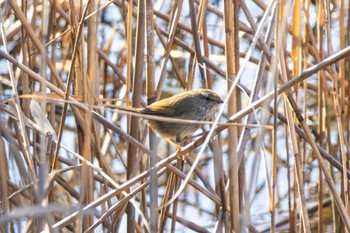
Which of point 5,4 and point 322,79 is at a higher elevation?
point 5,4

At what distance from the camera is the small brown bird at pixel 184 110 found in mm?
3359

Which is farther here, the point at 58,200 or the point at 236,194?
the point at 58,200

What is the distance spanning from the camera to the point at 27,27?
301 cm

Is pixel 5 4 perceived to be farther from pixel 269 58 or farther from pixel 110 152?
pixel 110 152

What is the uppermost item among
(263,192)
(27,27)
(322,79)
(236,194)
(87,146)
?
(27,27)

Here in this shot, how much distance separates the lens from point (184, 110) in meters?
3.55

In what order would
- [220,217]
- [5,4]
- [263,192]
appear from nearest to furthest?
1. [220,217]
2. [5,4]
3. [263,192]

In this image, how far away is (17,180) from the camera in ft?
11.9

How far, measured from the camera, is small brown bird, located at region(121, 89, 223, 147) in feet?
11.0

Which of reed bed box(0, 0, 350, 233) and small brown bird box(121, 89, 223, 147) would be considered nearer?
reed bed box(0, 0, 350, 233)

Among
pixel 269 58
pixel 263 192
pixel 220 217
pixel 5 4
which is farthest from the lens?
pixel 263 192

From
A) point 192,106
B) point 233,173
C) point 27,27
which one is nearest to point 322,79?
point 192,106

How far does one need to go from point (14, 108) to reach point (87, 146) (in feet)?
1.76

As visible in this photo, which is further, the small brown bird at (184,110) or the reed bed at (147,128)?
the small brown bird at (184,110)
